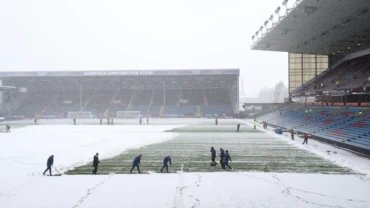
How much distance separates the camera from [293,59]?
49.8 meters

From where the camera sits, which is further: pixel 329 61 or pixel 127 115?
pixel 127 115

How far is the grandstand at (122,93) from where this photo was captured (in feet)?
211

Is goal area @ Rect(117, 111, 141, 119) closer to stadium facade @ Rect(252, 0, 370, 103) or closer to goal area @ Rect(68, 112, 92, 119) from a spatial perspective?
goal area @ Rect(68, 112, 92, 119)

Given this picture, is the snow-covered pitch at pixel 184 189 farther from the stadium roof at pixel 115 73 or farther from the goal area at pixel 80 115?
the goal area at pixel 80 115

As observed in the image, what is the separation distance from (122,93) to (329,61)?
51.9 meters

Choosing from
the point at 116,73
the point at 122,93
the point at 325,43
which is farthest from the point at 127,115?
the point at 325,43

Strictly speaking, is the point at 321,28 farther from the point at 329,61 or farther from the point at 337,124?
the point at 329,61

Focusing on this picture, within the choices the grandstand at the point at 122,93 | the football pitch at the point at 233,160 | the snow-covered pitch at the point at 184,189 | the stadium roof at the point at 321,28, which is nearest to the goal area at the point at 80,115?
the grandstand at the point at 122,93

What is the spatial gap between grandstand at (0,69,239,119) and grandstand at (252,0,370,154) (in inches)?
741

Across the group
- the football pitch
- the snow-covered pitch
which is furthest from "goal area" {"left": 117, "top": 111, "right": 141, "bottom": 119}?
the snow-covered pitch

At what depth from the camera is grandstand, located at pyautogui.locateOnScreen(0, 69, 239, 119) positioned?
64.3 meters

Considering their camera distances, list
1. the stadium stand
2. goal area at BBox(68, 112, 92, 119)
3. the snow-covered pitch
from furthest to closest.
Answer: goal area at BBox(68, 112, 92, 119)
the stadium stand
the snow-covered pitch

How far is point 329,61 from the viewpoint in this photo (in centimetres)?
4725

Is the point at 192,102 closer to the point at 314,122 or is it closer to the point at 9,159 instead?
the point at 314,122
